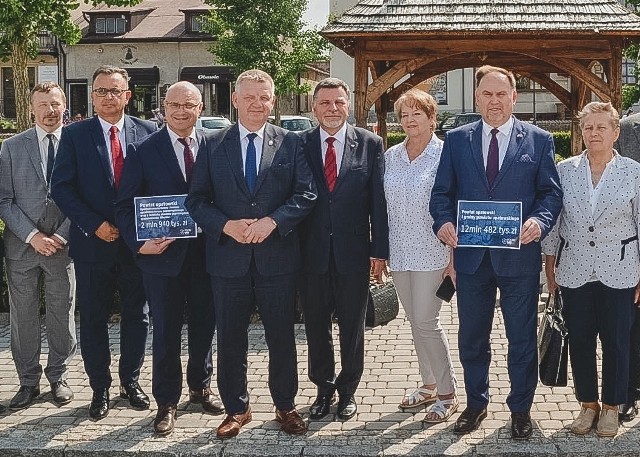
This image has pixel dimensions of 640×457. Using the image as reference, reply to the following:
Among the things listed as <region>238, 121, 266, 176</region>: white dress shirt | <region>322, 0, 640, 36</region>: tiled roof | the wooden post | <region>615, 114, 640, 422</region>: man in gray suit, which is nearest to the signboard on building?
<region>322, 0, 640, 36</region>: tiled roof

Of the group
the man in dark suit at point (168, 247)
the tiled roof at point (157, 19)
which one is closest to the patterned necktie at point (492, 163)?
the man in dark suit at point (168, 247)

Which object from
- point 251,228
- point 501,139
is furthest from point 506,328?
point 251,228

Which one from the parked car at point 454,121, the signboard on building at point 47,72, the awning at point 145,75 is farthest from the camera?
the signboard on building at point 47,72

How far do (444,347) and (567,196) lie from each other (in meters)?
1.35

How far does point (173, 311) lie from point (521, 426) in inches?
94.2

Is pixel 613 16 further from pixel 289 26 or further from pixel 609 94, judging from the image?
pixel 289 26

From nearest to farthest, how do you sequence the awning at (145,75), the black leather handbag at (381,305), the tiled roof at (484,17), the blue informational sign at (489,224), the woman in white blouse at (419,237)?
1. the blue informational sign at (489,224)
2. the woman in white blouse at (419,237)
3. the black leather handbag at (381,305)
4. the tiled roof at (484,17)
5. the awning at (145,75)

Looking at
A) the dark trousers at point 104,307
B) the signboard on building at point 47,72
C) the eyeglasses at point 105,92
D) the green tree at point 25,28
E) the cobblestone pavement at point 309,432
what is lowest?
the cobblestone pavement at point 309,432

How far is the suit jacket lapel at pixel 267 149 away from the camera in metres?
5.67

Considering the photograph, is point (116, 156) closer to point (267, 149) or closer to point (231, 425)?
point (267, 149)

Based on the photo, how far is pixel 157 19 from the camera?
158 ft

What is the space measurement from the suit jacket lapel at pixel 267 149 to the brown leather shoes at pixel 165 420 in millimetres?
1634

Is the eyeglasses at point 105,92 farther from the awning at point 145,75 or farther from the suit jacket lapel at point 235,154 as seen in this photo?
the awning at point 145,75

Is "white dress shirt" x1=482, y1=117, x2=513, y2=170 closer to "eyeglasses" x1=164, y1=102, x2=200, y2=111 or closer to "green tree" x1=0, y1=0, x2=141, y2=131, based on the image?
"eyeglasses" x1=164, y1=102, x2=200, y2=111
